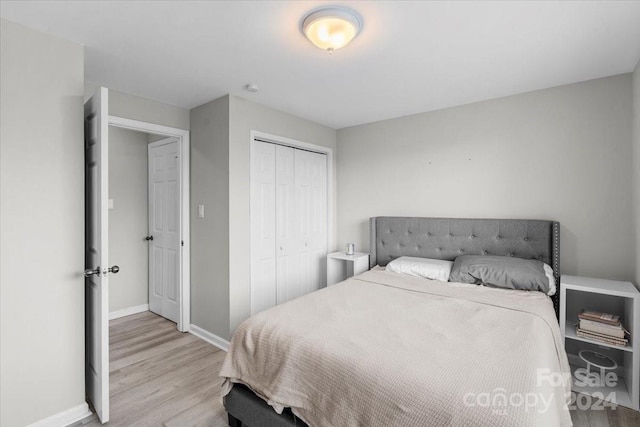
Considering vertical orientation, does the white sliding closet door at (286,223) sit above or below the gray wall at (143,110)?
below

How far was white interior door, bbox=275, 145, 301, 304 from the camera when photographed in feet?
11.0

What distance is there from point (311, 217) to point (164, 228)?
175cm

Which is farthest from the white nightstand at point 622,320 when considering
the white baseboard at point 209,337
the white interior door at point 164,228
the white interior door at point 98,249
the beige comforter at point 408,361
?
the white interior door at point 164,228

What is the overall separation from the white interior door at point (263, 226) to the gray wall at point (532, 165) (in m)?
1.29

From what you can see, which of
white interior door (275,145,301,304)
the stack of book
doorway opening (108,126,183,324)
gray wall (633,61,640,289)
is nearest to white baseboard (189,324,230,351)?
doorway opening (108,126,183,324)

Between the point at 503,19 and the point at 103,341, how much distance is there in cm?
299

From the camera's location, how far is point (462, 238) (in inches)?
119

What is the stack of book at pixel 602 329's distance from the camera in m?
2.05

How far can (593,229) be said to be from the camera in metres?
2.47

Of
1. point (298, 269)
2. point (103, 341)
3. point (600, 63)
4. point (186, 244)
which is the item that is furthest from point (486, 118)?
point (103, 341)

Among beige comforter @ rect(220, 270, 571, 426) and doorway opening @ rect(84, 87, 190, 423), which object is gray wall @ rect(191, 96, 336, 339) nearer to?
doorway opening @ rect(84, 87, 190, 423)

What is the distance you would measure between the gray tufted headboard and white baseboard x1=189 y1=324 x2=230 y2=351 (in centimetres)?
182

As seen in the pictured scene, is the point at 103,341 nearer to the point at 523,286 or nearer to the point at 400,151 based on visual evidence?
the point at 523,286

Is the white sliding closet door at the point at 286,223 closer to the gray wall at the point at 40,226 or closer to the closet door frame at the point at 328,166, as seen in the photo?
the closet door frame at the point at 328,166
